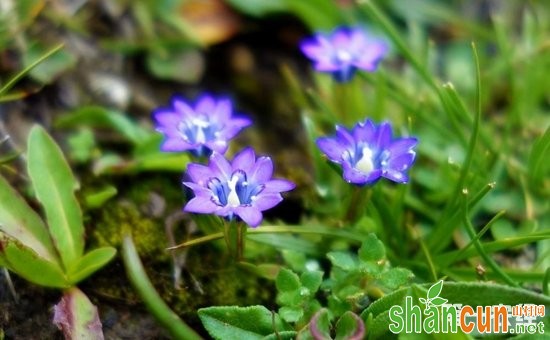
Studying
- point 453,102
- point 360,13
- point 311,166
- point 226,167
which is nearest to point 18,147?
point 226,167

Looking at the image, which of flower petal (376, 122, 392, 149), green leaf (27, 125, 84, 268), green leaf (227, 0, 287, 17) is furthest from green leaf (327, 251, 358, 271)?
green leaf (227, 0, 287, 17)

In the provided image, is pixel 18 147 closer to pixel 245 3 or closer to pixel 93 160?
pixel 93 160

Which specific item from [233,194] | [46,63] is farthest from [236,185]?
[46,63]

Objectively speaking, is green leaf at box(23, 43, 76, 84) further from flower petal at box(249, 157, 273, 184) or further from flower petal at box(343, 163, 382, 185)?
flower petal at box(343, 163, 382, 185)

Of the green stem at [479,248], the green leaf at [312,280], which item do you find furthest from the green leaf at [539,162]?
the green leaf at [312,280]

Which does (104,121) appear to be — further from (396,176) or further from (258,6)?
(396,176)

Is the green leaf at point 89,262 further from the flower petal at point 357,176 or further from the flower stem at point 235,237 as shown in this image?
the flower petal at point 357,176

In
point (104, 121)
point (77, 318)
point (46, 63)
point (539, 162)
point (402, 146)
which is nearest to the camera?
point (77, 318)
